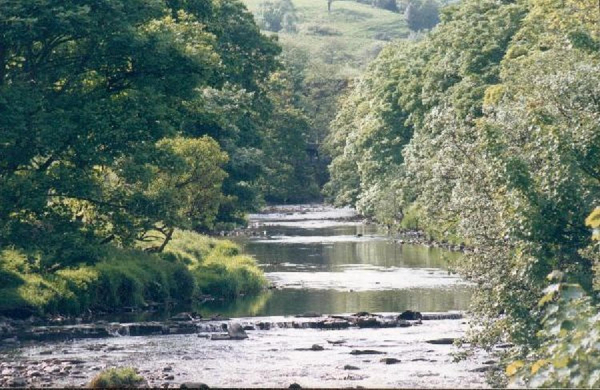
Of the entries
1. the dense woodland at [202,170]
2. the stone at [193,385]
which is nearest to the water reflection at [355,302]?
the dense woodland at [202,170]

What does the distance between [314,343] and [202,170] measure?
21704 mm

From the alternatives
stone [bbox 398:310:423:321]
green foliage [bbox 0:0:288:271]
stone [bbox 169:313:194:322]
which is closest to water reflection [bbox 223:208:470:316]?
stone [bbox 398:310:423:321]

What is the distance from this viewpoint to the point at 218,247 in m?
62.4

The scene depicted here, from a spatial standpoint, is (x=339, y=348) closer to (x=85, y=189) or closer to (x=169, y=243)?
(x=85, y=189)

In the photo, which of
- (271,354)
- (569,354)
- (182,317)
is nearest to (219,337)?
(271,354)

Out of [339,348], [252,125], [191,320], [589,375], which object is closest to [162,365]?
[339,348]

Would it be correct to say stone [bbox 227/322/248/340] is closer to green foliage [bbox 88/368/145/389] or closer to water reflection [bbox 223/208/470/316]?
water reflection [bbox 223/208/470/316]

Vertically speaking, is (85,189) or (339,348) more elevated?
(85,189)

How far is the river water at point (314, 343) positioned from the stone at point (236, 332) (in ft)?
1.78

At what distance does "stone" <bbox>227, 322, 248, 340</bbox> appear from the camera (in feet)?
136

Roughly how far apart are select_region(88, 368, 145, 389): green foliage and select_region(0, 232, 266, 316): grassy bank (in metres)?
14.3

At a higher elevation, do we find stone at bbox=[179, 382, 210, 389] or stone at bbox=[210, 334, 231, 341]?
stone at bbox=[179, 382, 210, 389]

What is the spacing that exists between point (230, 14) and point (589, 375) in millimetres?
67602

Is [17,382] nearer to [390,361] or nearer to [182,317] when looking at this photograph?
[390,361]
